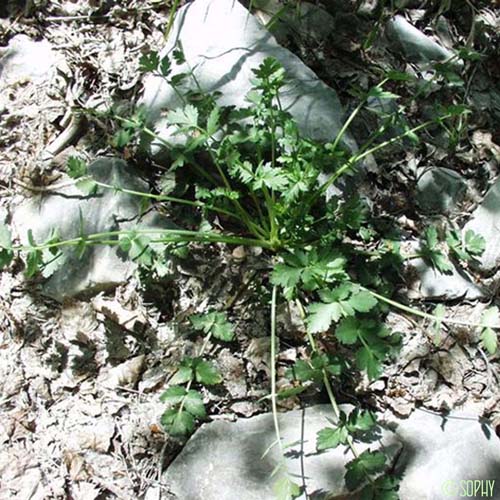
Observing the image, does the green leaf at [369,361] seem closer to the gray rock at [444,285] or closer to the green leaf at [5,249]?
the gray rock at [444,285]

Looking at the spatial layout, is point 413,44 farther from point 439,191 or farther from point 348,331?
point 348,331

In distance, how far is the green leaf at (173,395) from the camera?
6.26ft

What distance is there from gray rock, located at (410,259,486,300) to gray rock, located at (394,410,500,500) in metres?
0.43

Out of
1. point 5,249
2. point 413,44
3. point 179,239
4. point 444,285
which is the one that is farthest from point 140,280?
point 413,44

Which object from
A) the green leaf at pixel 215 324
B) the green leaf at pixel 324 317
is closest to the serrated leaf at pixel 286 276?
the green leaf at pixel 324 317

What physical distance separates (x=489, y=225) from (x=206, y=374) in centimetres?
122

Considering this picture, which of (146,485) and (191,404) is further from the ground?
(191,404)

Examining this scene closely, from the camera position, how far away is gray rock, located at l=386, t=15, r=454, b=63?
2.81 meters

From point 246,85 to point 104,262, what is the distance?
90cm

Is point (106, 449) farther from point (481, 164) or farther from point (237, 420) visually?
point (481, 164)

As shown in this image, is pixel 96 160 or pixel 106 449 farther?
pixel 96 160

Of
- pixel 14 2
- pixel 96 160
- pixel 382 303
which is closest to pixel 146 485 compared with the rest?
pixel 382 303

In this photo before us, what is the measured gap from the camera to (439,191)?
2.50m

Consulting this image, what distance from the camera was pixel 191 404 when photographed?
1906mm
